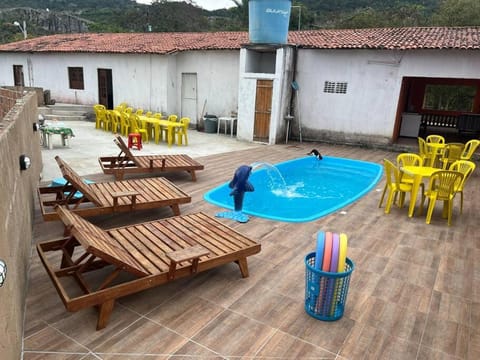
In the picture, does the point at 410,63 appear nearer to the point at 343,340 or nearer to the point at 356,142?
the point at 356,142

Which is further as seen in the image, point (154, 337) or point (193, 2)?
point (193, 2)

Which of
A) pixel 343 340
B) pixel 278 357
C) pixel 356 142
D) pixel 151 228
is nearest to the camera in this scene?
pixel 278 357

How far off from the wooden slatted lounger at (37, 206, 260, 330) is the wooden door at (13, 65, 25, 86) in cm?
2058

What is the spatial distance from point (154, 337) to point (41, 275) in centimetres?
170

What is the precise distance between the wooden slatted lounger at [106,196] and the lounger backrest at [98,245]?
3.89ft

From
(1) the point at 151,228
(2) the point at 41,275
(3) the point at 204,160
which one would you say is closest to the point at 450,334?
(1) the point at 151,228

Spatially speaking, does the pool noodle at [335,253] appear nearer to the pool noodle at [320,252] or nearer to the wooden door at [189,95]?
the pool noodle at [320,252]

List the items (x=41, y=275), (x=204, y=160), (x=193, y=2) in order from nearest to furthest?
(x=41, y=275) → (x=204, y=160) → (x=193, y=2)

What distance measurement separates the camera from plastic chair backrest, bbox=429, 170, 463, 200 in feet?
19.4

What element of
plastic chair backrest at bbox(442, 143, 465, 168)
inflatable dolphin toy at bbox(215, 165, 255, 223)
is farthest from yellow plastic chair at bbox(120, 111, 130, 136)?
plastic chair backrest at bbox(442, 143, 465, 168)

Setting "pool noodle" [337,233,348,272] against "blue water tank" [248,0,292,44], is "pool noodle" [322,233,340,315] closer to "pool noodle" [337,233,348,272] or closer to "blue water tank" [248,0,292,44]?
"pool noodle" [337,233,348,272]

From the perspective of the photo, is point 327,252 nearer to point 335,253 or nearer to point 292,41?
point 335,253

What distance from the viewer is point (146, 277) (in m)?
3.41

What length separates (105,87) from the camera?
18406 mm
